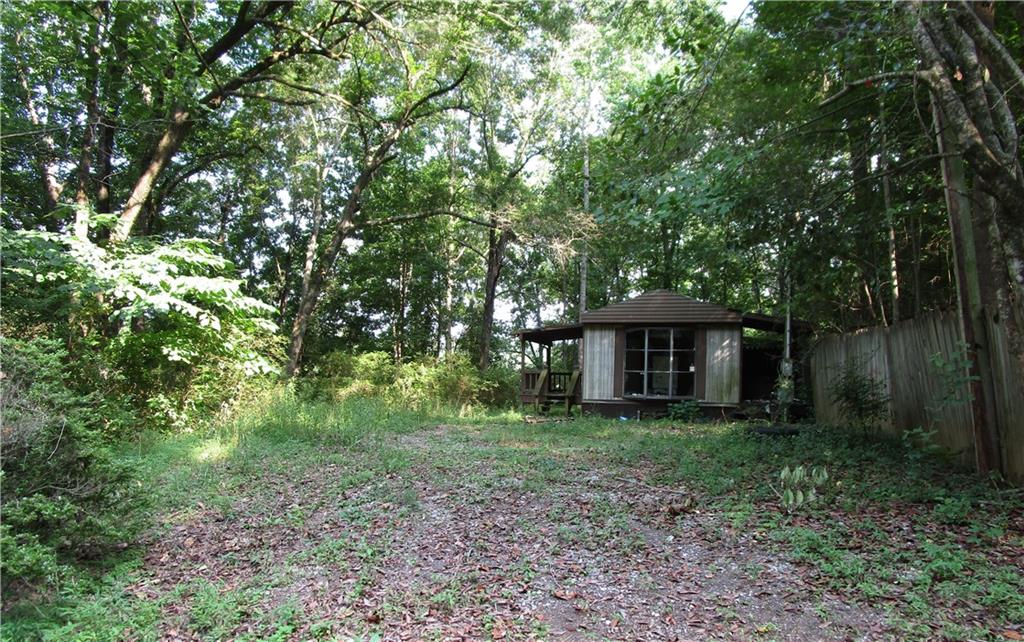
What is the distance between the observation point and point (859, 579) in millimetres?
3525

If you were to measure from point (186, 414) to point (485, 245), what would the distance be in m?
15.7

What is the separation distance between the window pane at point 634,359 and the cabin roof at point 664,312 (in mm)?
805

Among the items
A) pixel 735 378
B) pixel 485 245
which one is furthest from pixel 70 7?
pixel 485 245

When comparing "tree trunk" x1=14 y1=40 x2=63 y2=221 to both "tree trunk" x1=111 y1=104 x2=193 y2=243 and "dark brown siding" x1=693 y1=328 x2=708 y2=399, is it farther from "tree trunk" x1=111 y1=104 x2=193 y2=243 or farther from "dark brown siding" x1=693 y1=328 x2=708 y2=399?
"dark brown siding" x1=693 y1=328 x2=708 y2=399

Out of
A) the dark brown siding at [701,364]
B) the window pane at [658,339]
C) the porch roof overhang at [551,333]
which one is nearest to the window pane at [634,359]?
the window pane at [658,339]

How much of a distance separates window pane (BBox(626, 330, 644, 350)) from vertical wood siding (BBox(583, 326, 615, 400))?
382 mm

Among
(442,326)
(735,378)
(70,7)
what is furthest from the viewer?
(442,326)

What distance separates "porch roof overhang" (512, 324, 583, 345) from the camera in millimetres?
15264

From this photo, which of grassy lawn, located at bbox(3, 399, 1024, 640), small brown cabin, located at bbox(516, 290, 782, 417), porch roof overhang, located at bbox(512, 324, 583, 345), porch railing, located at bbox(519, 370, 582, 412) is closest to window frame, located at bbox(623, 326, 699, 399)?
small brown cabin, located at bbox(516, 290, 782, 417)

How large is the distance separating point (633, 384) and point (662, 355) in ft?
3.39

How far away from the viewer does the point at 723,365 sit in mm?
13195

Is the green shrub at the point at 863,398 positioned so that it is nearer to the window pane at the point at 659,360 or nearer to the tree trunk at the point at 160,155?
the window pane at the point at 659,360

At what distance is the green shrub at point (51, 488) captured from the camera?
3.23 m

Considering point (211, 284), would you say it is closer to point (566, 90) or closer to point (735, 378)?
point (735, 378)
